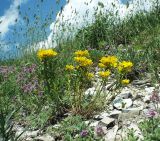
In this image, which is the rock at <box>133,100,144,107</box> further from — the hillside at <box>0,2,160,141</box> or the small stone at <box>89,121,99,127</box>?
the small stone at <box>89,121,99,127</box>

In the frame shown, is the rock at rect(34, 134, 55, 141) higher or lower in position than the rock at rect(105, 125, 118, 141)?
lower

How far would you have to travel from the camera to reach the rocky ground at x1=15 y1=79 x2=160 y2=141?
4.88 metres

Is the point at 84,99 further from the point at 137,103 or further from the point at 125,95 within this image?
the point at 137,103

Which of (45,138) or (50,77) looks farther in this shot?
(50,77)

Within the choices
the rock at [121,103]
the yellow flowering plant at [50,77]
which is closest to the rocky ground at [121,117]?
the rock at [121,103]

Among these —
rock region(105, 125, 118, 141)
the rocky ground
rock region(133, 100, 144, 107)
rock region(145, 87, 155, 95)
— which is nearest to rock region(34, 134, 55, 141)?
the rocky ground

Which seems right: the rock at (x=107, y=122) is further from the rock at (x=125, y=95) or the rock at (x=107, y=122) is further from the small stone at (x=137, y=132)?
the rock at (x=125, y=95)

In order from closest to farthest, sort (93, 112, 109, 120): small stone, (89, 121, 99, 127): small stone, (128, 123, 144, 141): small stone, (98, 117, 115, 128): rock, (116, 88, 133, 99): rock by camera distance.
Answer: (128, 123, 144, 141): small stone
(98, 117, 115, 128): rock
(89, 121, 99, 127): small stone
(93, 112, 109, 120): small stone
(116, 88, 133, 99): rock

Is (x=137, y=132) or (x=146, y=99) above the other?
(x=146, y=99)

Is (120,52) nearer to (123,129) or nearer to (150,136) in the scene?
(123,129)

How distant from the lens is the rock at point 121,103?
557 cm

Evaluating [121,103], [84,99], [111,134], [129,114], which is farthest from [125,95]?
[111,134]

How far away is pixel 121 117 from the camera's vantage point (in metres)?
5.24

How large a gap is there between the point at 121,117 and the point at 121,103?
504 mm
